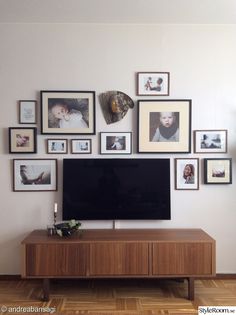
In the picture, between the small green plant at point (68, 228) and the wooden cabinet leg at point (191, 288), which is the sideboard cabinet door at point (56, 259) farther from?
the wooden cabinet leg at point (191, 288)

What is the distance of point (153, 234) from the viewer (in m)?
3.04

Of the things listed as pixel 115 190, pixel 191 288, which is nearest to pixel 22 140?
pixel 115 190

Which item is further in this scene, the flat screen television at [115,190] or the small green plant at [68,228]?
the flat screen television at [115,190]

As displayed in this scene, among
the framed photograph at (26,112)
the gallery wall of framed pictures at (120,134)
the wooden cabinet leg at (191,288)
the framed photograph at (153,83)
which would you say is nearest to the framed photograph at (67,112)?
the gallery wall of framed pictures at (120,134)

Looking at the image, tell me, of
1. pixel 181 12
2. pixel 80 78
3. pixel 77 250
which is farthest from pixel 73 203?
pixel 181 12

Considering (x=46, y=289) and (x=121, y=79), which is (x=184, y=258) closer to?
(x=46, y=289)

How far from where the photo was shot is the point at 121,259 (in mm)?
2805

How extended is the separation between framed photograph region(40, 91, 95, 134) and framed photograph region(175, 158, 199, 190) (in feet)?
3.38

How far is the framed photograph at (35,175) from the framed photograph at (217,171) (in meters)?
1.68

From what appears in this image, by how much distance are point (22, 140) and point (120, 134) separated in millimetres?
1073

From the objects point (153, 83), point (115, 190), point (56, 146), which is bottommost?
point (115, 190)

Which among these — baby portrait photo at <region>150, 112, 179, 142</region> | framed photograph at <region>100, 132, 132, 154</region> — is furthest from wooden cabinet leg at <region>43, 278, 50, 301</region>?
baby portrait photo at <region>150, 112, 179, 142</region>

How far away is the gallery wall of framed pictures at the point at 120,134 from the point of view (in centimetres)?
328

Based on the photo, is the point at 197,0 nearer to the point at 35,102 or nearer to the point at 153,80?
the point at 153,80
